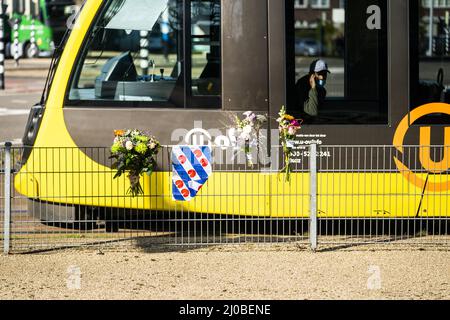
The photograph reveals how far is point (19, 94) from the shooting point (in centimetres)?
2772

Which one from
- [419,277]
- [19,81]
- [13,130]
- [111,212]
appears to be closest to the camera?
[419,277]

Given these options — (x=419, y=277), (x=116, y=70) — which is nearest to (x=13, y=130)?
(x=116, y=70)

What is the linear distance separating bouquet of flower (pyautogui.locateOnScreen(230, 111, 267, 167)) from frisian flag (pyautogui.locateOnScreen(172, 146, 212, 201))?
1.36 feet

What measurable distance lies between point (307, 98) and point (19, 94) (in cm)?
1849

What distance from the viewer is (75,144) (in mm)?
10281

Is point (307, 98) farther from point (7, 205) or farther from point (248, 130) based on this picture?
point (7, 205)

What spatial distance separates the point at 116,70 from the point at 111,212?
170cm

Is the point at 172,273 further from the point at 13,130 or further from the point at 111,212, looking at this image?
the point at 13,130

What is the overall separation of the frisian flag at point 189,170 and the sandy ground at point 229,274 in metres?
0.53

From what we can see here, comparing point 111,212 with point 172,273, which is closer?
point 172,273

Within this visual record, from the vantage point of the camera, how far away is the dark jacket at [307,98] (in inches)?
403

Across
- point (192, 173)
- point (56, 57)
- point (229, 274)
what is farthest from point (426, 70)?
point (56, 57)

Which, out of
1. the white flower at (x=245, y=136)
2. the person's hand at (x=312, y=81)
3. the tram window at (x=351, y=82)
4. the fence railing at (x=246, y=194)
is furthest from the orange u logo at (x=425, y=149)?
the white flower at (x=245, y=136)

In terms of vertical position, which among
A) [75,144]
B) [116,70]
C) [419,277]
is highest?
[116,70]
